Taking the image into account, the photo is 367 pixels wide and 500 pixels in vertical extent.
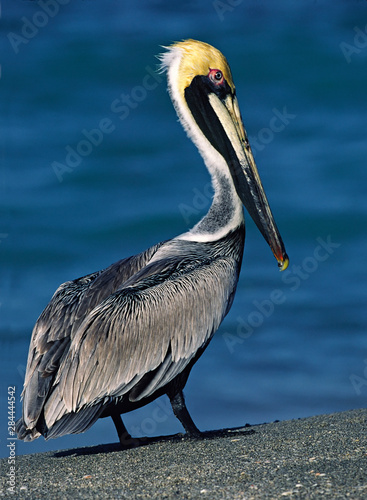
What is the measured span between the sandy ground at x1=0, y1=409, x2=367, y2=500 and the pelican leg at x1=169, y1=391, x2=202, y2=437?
110 mm

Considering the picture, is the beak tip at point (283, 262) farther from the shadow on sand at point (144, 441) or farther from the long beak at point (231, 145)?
the shadow on sand at point (144, 441)

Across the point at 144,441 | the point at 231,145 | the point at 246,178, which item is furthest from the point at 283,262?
the point at 144,441

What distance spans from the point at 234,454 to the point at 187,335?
148 centimetres

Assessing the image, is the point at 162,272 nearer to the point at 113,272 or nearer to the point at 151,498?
the point at 113,272

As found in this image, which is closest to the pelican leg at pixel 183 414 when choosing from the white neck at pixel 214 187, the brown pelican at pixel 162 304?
the brown pelican at pixel 162 304

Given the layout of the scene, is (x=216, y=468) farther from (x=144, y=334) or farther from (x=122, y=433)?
(x=122, y=433)

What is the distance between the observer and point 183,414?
7.06 metres

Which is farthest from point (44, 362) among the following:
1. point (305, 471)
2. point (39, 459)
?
point (305, 471)

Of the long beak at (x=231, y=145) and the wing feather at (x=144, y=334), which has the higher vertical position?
the long beak at (x=231, y=145)

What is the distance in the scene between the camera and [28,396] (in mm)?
6801

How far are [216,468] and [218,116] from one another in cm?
458

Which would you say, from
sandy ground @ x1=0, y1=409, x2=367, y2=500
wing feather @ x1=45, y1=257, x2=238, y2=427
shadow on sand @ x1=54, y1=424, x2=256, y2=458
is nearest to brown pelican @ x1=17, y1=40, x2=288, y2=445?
wing feather @ x1=45, y1=257, x2=238, y2=427

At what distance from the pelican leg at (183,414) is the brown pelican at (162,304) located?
11 millimetres

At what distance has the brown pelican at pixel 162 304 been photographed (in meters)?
6.73
